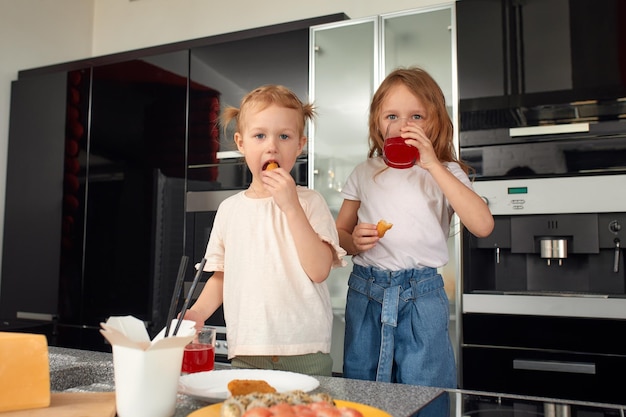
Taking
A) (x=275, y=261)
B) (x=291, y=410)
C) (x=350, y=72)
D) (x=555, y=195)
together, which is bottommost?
(x=291, y=410)

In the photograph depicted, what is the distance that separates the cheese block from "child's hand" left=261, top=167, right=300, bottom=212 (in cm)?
49

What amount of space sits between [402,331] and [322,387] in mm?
452

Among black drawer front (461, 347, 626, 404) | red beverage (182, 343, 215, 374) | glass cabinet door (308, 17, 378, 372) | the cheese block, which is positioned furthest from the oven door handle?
the cheese block

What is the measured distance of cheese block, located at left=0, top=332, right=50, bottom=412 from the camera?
70 centimetres

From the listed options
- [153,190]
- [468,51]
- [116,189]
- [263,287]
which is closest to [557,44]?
[468,51]

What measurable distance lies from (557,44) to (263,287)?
152cm

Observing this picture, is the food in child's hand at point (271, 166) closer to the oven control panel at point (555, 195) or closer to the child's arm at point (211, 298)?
the child's arm at point (211, 298)

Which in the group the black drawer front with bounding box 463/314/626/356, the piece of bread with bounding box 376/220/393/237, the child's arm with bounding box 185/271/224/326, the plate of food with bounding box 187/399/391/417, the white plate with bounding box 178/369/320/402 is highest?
the piece of bread with bounding box 376/220/393/237

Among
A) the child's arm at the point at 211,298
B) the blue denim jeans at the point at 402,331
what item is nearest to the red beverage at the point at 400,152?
the blue denim jeans at the point at 402,331

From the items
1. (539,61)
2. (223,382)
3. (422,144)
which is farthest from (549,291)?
(223,382)

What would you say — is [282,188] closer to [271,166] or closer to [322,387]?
[271,166]

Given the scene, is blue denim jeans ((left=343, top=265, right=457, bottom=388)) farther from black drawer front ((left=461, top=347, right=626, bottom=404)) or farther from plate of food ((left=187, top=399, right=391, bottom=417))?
black drawer front ((left=461, top=347, right=626, bottom=404))

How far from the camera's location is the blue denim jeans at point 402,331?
1.27 meters

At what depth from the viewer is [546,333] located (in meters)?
2.04
